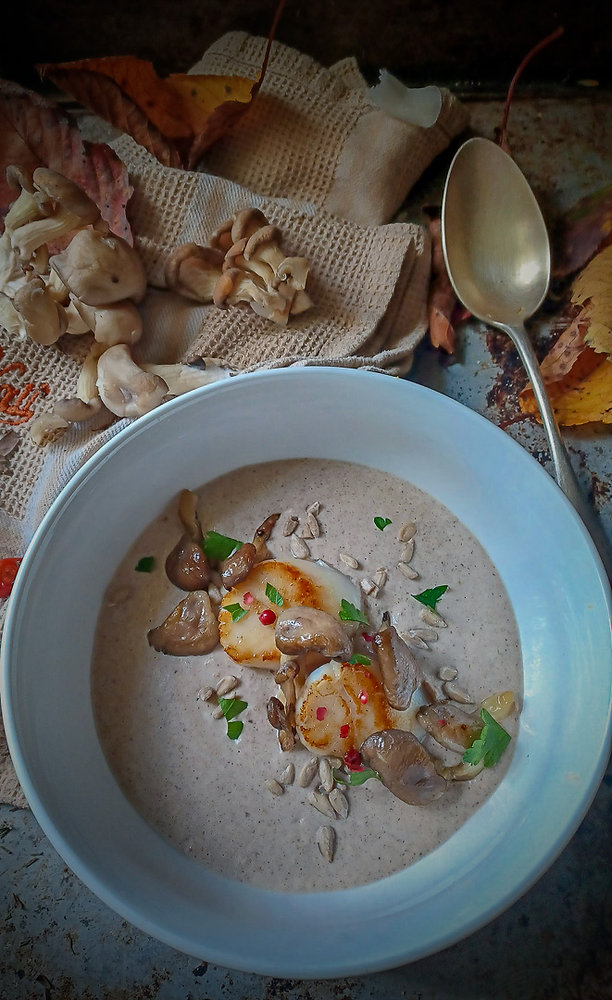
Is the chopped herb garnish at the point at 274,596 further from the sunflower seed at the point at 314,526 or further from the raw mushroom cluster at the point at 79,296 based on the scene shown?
the raw mushroom cluster at the point at 79,296

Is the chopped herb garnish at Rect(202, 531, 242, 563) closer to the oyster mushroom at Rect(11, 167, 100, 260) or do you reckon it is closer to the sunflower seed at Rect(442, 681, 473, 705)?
the sunflower seed at Rect(442, 681, 473, 705)

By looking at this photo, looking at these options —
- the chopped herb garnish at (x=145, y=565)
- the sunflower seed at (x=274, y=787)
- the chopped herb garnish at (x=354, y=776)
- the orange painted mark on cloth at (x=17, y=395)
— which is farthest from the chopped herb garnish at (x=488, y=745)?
the orange painted mark on cloth at (x=17, y=395)

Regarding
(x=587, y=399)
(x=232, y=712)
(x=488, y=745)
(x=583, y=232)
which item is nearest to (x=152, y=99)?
(x=583, y=232)

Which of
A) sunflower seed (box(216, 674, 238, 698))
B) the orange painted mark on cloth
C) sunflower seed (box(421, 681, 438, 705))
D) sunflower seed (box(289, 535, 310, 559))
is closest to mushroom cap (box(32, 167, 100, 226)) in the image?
the orange painted mark on cloth

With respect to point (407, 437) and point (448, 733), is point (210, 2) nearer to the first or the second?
point (407, 437)

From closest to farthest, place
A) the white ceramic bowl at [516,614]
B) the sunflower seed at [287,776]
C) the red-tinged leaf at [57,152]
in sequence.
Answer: the white ceramic bowl at [516,614] → the sunflower seed at [287,776] → the red-tinged leaf at [57,152]
